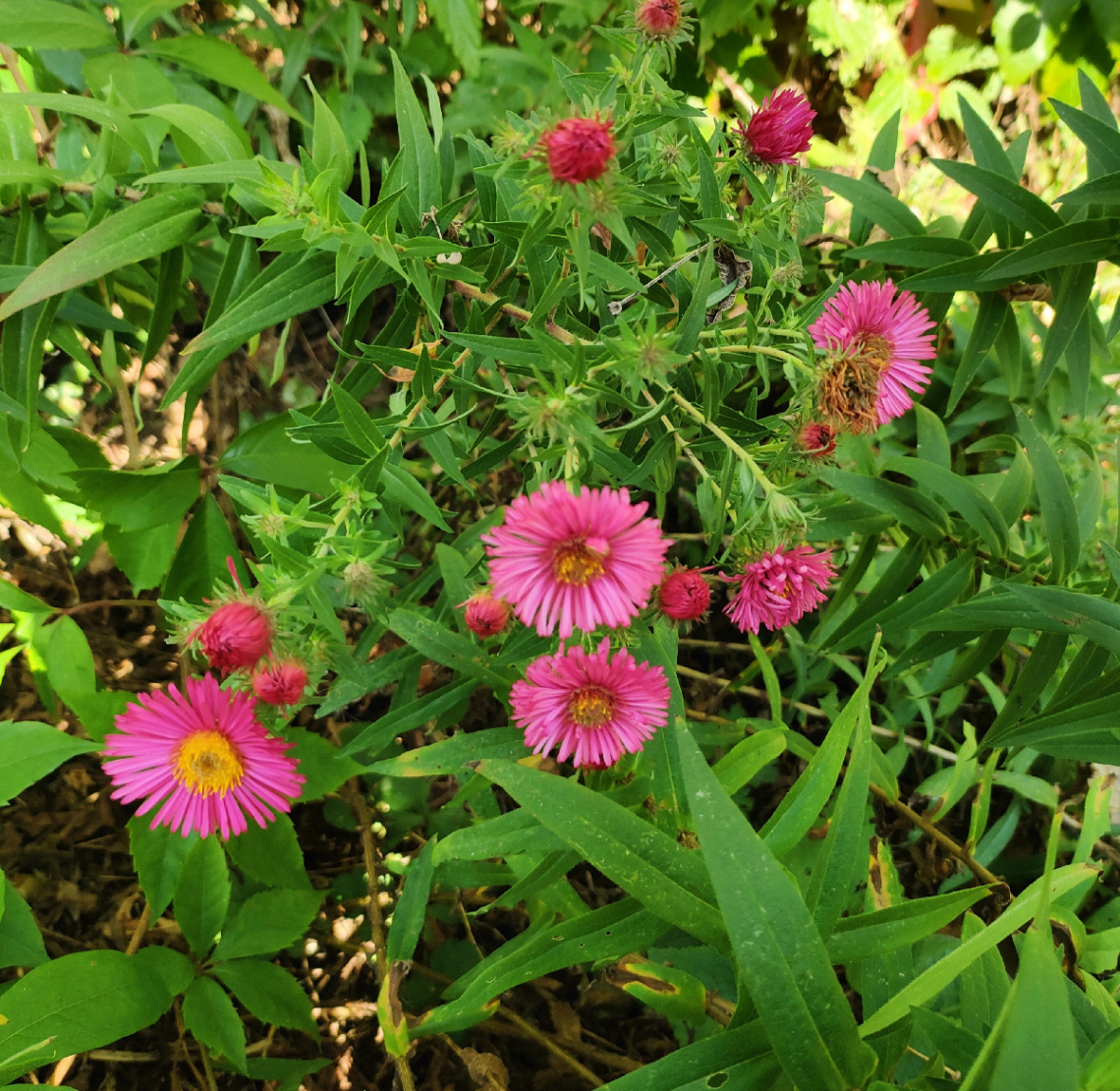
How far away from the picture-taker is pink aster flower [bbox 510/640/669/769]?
27.7 inches

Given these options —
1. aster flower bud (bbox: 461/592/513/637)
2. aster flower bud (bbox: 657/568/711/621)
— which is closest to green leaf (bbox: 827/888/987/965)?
aster flower bud (bbox: 657/568/711/621)

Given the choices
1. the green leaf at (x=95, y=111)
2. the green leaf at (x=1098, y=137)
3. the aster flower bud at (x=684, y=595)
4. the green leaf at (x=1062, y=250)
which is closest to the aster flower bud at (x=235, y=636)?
the aster flower bud at (x=684, y=595)

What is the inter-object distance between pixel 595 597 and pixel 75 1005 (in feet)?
2.67

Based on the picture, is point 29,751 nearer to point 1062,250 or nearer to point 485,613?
point 485,613

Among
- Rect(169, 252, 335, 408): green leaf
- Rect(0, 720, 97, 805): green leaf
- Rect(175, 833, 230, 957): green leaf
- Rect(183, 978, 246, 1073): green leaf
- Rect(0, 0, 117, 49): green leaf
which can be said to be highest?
Rect(0, 0, 117, 49): green leaf

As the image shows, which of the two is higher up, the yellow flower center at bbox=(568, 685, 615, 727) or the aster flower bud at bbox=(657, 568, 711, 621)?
the aster flower bud at bbox=(657, 568, 711, 621)

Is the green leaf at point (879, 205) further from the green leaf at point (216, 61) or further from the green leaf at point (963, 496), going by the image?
the green leaf at point (216, 61)

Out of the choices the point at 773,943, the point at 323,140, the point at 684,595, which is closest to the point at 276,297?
the point at 323,140

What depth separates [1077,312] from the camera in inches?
40.6

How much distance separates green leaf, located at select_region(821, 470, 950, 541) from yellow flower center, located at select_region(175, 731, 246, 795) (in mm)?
→ 745

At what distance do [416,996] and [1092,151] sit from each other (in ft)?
4.85

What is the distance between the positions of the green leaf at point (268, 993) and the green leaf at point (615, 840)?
674mm

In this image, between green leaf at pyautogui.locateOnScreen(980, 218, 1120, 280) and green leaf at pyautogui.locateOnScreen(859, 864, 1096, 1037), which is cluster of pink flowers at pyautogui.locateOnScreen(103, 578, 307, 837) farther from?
green leaf at pyautogui.locateOnScreen(980, 218, 1120, 280)

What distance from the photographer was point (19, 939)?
3.27ft
